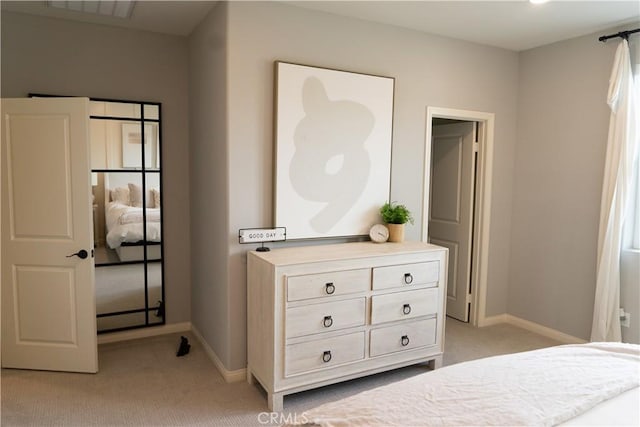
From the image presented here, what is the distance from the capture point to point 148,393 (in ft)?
9.44

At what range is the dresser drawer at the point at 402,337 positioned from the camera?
3.01 m

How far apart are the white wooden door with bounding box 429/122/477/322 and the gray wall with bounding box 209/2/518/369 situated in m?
0.25

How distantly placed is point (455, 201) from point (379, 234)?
1.43 meters

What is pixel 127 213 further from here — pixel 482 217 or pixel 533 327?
pixel 533 327

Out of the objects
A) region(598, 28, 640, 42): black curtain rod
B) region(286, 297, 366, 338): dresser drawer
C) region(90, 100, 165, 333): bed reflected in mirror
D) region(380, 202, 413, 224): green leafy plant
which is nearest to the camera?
region(286, 297, 366, 338): dresser drawer

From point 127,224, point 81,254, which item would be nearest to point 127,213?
point 127,224

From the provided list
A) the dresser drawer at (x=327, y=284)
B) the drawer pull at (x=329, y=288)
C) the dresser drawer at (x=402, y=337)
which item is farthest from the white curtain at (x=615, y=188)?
the drawer pull at (x=329, y=288)

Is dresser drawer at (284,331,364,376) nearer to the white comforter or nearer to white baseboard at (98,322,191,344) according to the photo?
white baseboard at (98,322,191,344)

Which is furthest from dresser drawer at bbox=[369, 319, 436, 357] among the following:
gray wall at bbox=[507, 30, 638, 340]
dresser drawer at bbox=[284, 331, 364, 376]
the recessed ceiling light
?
the recessed ceiling light

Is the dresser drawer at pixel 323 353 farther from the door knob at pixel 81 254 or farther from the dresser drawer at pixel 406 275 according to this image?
the door knob at pixel 81 254

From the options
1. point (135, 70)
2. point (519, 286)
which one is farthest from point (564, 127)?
point (135, 70)

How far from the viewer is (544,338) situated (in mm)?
4020

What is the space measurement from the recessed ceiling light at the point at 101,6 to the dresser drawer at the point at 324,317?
2.47m

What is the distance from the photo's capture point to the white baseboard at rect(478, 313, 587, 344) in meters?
3.89
